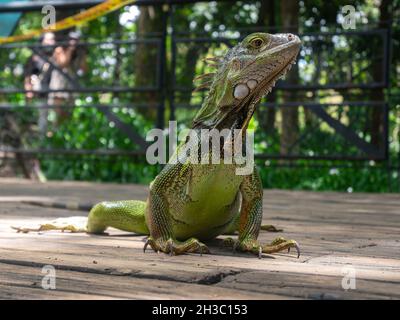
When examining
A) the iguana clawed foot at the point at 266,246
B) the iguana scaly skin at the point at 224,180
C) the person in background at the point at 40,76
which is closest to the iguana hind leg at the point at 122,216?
the iguana scaly skin at the point at 224,180

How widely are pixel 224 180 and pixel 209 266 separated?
0.49 metres

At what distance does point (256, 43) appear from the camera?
2809 mm

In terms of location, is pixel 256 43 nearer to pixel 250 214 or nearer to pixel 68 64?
pixel 250 214

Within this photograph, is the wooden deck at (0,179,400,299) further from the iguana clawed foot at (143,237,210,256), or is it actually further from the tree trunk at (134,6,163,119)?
the tree trunk at (134,6,163,119)

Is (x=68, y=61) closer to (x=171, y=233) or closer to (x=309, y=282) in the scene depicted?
(x=171, y=233)

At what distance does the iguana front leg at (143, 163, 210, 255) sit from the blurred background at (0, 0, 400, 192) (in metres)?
4.23

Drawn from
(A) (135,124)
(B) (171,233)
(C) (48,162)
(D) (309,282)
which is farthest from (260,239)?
(C) (48,162)

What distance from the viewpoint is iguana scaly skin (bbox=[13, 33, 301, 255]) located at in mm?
2781

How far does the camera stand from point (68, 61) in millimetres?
9609

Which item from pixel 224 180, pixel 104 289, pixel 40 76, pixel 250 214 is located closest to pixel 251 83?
pixel 224 180

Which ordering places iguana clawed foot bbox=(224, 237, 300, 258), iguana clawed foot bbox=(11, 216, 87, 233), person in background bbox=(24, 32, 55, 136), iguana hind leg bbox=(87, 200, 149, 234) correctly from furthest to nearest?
1. person in background bbox=(24, 32, 55, 136)
2. iguana clawed foot bbox=(11, 216, 87, 233)
3. iguana hind leg bbox=(87, 200, 149, 234)
4. iguana clawed foot bbox=(224, 237, 300, 258)

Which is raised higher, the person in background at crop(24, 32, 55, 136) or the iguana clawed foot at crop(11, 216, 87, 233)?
the person in background at crop(24, 32, 55, 136)
